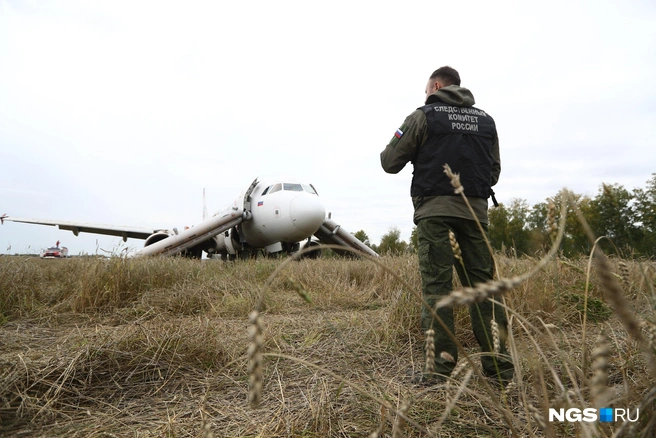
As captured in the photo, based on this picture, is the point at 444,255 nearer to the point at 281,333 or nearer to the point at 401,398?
the point at 401,398

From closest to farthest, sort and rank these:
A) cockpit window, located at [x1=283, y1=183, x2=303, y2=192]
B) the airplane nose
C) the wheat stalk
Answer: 1. the wheat stalk
2. the airplane nose
3. cockpit window, located at [x1=283, y1=183, x2=303, y2=192]

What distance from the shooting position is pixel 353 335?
312cm

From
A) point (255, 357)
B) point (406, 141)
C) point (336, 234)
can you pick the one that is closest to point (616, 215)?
point (255, 357)

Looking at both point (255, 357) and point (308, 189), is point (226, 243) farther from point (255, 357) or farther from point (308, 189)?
point (255, 357)

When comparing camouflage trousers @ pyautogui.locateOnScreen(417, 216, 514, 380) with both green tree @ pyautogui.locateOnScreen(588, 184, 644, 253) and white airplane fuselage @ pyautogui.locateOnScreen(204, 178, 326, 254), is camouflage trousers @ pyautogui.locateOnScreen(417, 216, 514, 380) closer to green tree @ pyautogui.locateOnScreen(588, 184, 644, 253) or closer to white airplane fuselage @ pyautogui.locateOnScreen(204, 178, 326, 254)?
green tree @ pyautogui.locateOnScreen(588, 184, 644, 253)

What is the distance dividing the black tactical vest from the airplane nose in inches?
307

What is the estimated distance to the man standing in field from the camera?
100.0 inches

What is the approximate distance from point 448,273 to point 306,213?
26.5 ft

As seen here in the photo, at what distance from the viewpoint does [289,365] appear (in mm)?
2461

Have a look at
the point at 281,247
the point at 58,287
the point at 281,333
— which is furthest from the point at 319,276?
the point at 281,247

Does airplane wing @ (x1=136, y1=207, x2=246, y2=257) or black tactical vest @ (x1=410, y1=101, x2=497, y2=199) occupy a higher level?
airplane wing @ (x1=136, y1=207, x2=246, y2=257)

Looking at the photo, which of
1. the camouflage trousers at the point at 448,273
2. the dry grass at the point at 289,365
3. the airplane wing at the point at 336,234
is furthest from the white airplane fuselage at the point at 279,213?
the camouflage trousers at the point at 448,273

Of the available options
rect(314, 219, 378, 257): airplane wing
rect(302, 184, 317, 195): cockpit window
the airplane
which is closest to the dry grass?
the airplane

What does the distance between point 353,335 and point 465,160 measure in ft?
5.05
